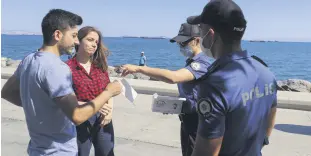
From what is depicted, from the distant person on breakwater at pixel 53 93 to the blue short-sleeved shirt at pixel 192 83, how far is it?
2.42 ft

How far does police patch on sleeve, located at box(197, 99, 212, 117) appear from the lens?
5.66 ft

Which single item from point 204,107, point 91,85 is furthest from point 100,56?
point 204,107

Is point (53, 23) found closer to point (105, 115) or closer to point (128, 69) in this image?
point (128, 69)

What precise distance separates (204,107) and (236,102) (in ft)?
0.54

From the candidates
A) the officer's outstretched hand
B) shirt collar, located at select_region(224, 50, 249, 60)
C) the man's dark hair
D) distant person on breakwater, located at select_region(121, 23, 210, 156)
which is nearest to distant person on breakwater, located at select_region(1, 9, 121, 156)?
the man's dark hair

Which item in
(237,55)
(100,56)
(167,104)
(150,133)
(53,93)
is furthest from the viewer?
(150,133)

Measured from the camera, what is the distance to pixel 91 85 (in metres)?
3.66

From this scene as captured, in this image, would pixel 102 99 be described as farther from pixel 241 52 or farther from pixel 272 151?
pixel 272 151

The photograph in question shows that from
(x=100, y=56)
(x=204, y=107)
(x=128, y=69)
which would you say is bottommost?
(x=100, y=56)

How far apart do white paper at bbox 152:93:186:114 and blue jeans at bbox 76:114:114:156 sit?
854 millimetres

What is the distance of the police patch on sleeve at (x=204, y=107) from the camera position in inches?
68.0

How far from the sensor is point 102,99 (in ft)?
8.46

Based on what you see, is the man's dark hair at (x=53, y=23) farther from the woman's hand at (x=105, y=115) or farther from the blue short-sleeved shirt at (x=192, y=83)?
the woman's hand at (x=105, y=115)

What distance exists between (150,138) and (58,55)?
4236 mm
